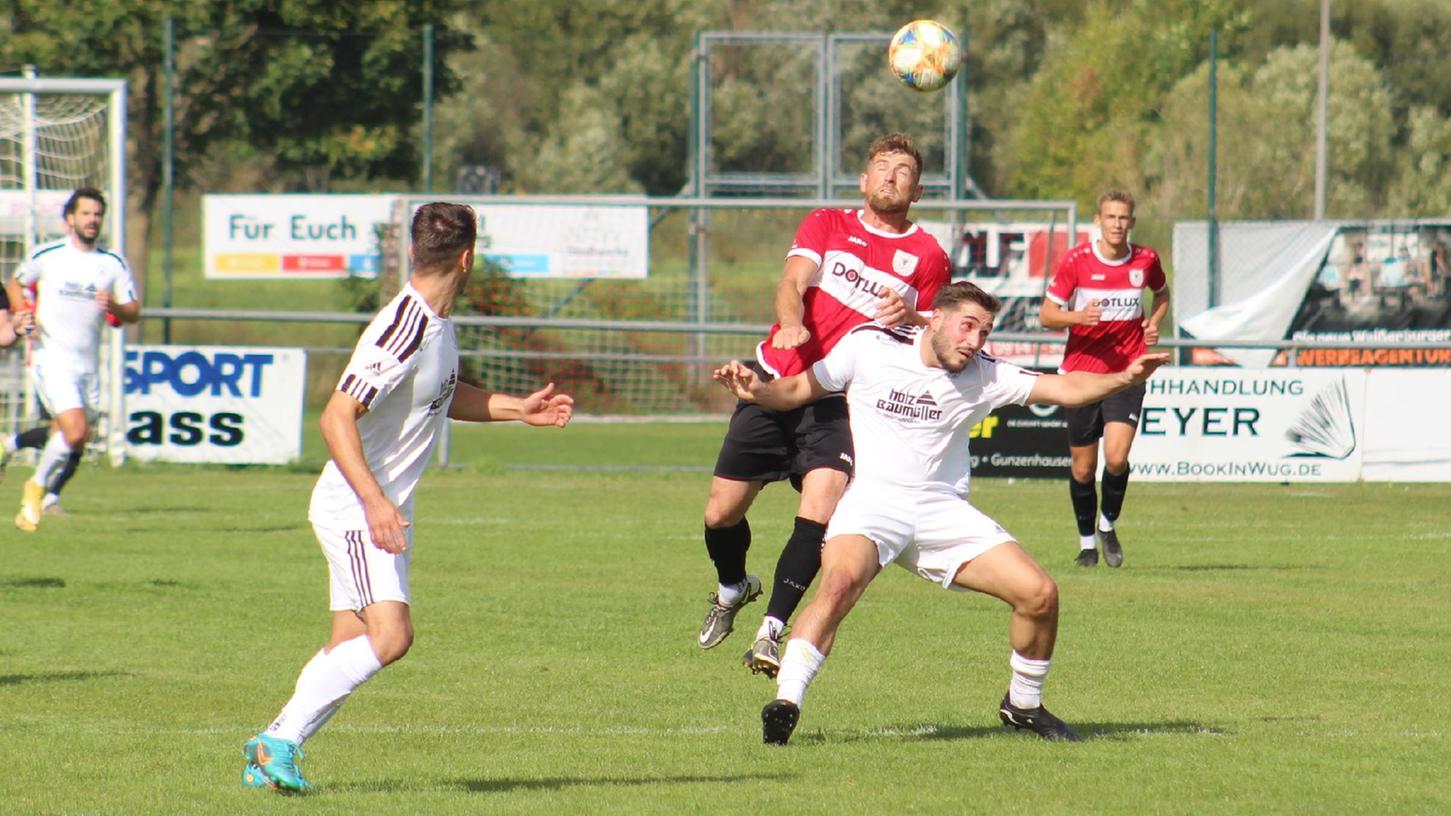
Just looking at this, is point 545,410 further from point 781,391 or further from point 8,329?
point 8,329

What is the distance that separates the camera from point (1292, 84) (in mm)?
45125

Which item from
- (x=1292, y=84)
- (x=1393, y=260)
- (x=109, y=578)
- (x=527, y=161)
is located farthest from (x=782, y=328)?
(x=527, y=161)

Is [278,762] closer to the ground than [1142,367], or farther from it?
closer to the ground

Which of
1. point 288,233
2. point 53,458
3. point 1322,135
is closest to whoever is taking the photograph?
point 53,458

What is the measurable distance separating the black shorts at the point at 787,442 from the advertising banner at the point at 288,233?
16.9 m

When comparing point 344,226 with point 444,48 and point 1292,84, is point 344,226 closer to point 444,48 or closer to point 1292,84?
point 444,48

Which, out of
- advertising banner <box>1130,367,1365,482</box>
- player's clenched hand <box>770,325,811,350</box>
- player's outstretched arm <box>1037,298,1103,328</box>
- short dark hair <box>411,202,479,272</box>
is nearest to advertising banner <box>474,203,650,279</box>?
advertising banner <box>1130,367,1365,482</box>

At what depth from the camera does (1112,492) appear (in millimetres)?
13547

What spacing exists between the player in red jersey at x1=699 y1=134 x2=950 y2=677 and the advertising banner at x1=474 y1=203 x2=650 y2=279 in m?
14.4

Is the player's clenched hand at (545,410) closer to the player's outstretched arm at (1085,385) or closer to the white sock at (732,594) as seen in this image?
the player's outstretched arm at (1085,385)

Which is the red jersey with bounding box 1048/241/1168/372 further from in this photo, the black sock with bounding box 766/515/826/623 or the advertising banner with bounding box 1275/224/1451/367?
the advertising banner with bounding box 1275/224/1451/367

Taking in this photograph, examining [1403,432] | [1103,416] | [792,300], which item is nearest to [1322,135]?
[1403,432]

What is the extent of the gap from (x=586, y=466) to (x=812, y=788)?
548 inches

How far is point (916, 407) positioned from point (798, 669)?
1070 mm
